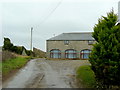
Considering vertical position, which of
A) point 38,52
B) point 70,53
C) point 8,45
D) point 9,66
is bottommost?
point 9,66

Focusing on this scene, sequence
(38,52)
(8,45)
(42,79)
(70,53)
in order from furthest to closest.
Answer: (38,52) → (70,53) → (8,45) → (42,79)

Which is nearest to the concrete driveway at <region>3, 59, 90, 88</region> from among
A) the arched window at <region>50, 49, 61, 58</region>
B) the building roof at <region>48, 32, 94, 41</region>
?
the arched window at <region>50, 49, 61, 58</region>

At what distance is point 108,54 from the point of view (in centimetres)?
1320

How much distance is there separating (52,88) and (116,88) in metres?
3.76

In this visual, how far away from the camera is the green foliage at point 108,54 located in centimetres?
1287

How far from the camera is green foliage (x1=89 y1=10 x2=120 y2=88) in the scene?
12.9m

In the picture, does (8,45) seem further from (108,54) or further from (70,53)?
(108,54)

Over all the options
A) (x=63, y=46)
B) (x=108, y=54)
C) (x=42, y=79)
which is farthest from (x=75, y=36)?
(x=108, y=54)

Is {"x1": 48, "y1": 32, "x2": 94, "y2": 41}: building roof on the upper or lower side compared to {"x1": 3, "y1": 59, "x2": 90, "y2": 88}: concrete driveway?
upper

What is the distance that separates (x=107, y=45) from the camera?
1333 centimetres

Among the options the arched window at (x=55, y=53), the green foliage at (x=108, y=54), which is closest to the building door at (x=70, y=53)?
the arched window at (x=55, y=53)

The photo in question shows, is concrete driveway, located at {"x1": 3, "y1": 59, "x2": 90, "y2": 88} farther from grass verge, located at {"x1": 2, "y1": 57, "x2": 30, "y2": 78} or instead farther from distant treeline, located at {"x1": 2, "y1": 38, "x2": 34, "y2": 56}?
distant treeline, located at {"x1": 2, "y1": 38, "x2": 34, "y2": 56}

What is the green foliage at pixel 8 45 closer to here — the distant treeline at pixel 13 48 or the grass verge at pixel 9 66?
the distant treeline at pixel 13 48

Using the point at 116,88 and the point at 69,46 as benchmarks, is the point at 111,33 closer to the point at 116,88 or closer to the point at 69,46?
the point at 116,88
